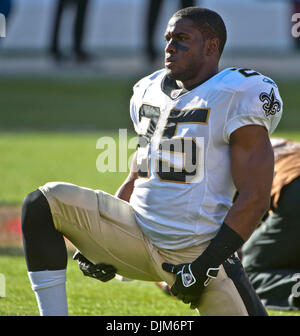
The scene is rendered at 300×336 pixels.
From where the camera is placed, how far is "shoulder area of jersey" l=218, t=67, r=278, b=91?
10.7ft

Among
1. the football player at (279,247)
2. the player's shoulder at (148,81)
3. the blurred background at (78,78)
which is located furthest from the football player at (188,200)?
the blurred background at (78,78)

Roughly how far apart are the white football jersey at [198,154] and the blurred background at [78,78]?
1739 millimetres

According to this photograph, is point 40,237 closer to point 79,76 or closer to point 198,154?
point 198,154

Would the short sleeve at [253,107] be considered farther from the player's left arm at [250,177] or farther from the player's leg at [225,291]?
the player's leg at [225,291]

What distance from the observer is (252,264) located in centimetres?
454

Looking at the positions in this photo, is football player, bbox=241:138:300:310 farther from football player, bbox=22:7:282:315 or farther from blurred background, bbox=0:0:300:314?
blurred background, bbox=0:0:300:314

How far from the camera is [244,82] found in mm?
3281

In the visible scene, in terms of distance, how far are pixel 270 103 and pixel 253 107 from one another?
0.29 ft

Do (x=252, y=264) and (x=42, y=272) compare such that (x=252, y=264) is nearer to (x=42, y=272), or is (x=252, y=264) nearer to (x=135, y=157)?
(x=135, y=157)

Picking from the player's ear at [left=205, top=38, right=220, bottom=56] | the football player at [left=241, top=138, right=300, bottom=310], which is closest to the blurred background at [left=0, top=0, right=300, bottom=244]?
the football player at [left=241, top=138, right=300, bottom=310]

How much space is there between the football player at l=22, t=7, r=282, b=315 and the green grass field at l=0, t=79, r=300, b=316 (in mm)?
781
